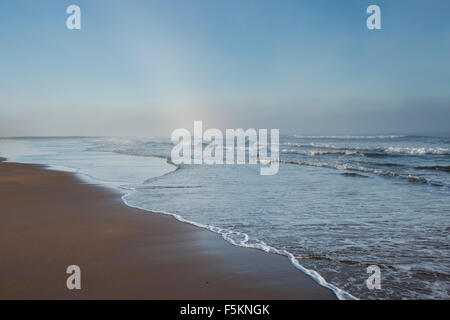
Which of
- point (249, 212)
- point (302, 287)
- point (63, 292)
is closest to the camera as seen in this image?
point (63, 292)

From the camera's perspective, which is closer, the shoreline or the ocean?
the shoreline

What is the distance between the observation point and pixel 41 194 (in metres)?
8.79

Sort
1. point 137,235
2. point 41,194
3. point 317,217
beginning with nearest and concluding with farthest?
point 137,235 → point 317,217 → point 41,194

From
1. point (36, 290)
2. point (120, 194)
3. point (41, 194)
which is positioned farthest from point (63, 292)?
point (41, 194)

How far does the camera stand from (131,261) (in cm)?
411

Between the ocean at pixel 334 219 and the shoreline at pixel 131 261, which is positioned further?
the ocean at pixel 334 219

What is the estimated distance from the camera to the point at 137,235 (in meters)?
5.23

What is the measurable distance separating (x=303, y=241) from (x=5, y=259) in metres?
3.83

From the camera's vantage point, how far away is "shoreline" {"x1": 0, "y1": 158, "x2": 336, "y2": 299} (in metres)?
3.32

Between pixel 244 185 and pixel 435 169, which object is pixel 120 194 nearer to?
pixel 244 185

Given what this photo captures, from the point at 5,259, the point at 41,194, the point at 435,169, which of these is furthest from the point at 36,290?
the point at 435,169

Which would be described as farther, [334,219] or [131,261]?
[334,219]

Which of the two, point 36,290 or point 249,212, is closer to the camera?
point 36,290

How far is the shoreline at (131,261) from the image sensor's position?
332 cm
